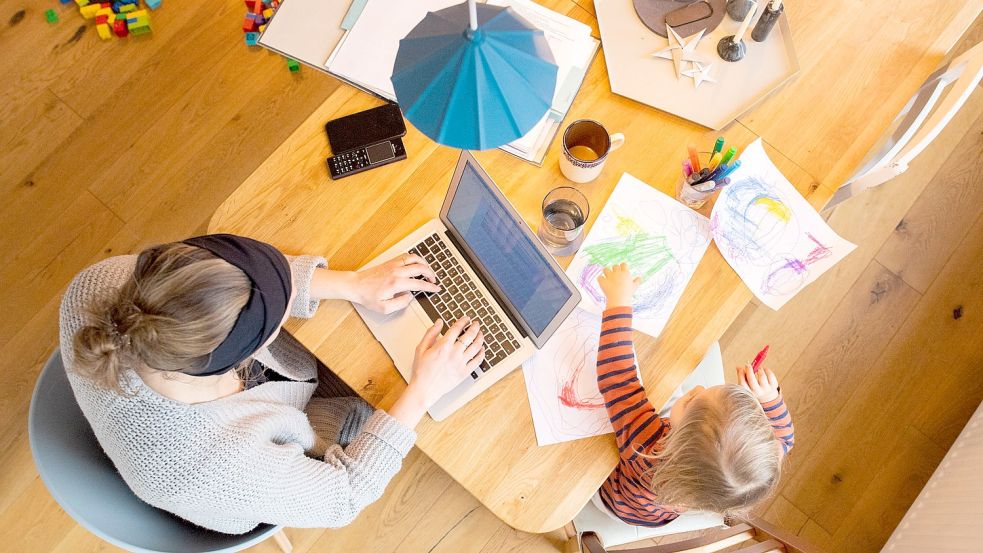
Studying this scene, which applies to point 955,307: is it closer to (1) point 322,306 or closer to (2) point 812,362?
(2) point 812,362

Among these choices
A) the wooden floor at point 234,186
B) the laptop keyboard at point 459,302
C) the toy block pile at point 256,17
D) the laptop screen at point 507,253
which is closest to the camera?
the laptop screen at point 507,253

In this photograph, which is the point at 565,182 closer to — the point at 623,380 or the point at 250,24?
the point at 623,380

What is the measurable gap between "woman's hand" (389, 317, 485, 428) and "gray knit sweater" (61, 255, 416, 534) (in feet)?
0.11

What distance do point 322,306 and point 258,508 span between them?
1.08 feet

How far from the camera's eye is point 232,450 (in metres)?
0.91

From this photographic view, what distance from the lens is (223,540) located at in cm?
101

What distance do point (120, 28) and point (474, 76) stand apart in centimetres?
176

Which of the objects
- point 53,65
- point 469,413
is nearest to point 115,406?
point 469,413

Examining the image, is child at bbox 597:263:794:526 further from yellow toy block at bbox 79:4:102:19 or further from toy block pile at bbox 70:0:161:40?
yellow toy block at bbox 79:4:102:19

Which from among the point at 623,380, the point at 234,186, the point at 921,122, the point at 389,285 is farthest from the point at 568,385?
the point at 234,186

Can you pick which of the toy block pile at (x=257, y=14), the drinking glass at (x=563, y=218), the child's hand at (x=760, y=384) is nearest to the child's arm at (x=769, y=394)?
the child's hand at (x=760, y=384)

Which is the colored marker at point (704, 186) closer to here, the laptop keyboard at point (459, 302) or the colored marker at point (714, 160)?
the colored marker at point (714, 160)

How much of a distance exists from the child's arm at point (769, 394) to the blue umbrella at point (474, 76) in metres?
0.65

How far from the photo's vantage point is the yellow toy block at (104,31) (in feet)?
6.50
